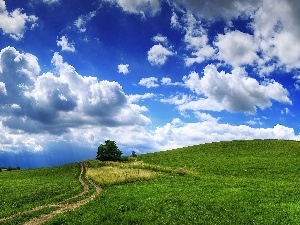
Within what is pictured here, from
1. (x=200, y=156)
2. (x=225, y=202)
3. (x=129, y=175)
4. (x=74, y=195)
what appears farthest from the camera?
(x=200, y=156)

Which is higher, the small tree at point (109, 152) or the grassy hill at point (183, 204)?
the small tree at point (109, 152)

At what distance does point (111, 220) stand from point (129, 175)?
2627cm

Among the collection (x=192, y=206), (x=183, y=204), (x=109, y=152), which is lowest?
(x=192, y=206)

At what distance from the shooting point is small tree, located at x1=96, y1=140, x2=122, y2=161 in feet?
299

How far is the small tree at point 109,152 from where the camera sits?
91.1 meters

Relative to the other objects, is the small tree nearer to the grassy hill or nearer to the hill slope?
the grassy hill

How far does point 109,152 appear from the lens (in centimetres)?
9169

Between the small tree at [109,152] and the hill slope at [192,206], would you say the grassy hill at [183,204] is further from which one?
the small tree at [109,152]

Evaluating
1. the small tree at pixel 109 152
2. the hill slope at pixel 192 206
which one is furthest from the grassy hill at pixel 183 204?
the small tree at pixel 109 152

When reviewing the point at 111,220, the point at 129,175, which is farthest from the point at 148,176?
the point at 111,220

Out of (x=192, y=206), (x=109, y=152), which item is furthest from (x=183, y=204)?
(x=109, y=152)

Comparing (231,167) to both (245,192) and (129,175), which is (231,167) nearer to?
(129,175)

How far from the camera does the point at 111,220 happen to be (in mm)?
26578

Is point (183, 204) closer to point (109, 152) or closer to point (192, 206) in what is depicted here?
point (192, 206)
